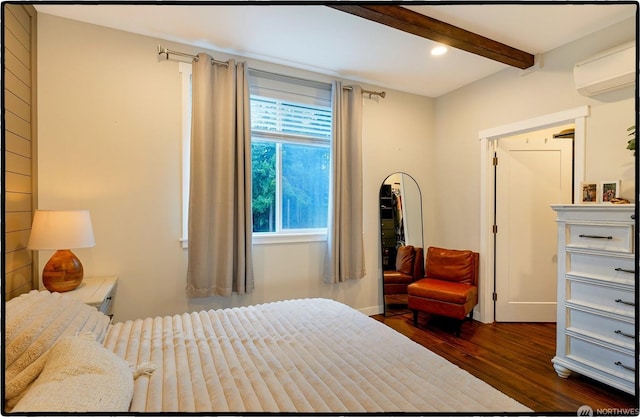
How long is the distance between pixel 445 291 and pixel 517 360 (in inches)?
29.0

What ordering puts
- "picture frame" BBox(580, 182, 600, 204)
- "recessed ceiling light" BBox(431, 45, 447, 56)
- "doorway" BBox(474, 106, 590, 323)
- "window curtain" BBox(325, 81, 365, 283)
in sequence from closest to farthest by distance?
"picture frame" BBox(580, 182, 600, 204), "recessed ceiling light" BBox(431, 45, 447, 56), "window curtain" BBox(325, 81, 365, 283), "doorway" BBox(474, 106, 590, 323)

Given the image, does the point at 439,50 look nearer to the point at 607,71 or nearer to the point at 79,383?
the point at 607,71

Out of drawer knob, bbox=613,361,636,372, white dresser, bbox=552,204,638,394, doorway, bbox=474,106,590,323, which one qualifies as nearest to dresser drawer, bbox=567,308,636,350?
white dresser, bbox=552,204,638,394

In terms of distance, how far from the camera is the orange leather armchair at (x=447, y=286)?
287 centimetres

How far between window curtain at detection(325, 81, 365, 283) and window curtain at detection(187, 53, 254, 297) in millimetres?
844

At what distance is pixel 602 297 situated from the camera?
1958mm

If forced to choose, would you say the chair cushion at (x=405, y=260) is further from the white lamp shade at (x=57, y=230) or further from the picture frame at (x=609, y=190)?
the white lamp shade at (x=57, y=230)

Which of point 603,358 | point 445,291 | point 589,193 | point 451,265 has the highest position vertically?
point 589,193

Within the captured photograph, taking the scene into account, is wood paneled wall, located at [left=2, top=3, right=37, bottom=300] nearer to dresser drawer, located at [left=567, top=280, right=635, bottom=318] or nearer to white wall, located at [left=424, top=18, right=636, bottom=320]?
dresser drawer, located at [left=567, top=280, right=635, bottom=318]

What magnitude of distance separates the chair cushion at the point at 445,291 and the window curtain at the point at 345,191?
→ 0.57 meters

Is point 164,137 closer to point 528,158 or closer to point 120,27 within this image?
point 120,27

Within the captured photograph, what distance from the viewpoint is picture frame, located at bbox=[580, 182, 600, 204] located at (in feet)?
7.54

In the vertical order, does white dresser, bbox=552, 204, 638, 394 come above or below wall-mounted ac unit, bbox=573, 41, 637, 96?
below

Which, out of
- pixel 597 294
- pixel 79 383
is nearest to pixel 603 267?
pixel 597 294
